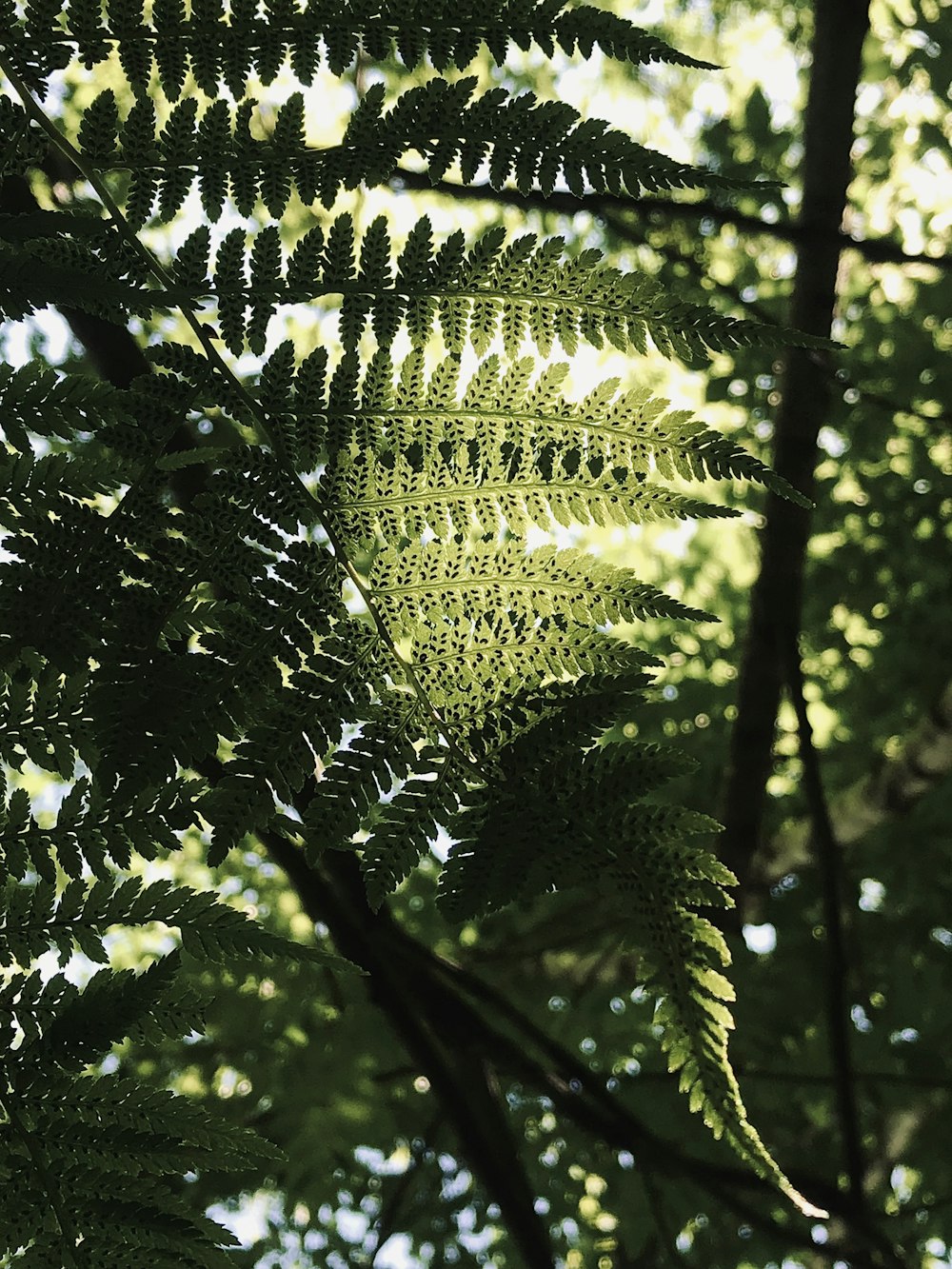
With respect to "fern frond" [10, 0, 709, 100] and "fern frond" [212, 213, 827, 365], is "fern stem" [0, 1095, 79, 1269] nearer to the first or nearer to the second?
"fern frond" [212, 213, 827, 365]

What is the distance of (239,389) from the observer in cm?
95

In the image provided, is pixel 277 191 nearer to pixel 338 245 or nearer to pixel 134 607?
pixel 338 245

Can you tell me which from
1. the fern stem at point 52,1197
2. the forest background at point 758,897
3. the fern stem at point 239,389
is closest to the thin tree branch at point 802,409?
the forest background at point 758,897

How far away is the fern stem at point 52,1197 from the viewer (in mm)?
952

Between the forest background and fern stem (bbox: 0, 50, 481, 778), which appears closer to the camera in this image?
fern stem (bbox: 0, 50, 481, 778)

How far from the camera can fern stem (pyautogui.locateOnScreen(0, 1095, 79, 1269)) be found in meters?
0.95

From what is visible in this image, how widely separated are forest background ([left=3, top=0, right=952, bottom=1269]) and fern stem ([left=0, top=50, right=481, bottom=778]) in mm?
788

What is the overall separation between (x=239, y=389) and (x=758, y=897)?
9.54 feet

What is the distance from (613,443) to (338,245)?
0.31 metres

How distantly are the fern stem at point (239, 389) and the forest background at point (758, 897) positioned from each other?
788 millimetres

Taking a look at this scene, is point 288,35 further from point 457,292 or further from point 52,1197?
point 52,1197

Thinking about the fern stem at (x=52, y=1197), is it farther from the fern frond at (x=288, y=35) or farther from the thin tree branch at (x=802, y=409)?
the thin tree branch at (x=802, y=409)

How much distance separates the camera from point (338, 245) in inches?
37.7

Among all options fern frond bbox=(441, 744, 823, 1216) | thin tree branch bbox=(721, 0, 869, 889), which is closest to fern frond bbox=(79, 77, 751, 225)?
fern frond bbox=(441, 744, 823, 1216)
